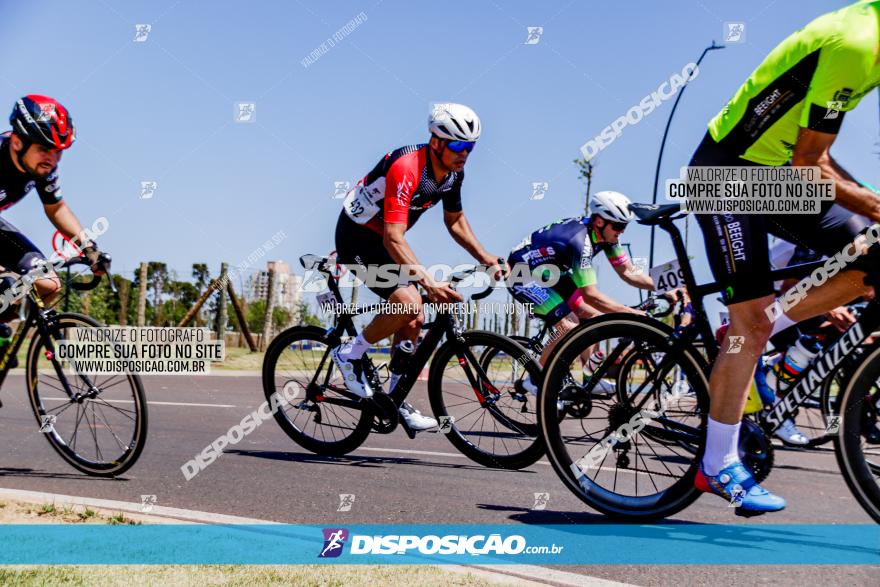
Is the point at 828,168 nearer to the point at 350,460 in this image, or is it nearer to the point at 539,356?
the point at 350,460

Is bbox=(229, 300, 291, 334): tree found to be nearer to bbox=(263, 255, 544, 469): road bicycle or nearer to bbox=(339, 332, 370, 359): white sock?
bbox=(263, 255, 544, 469): road bicycle

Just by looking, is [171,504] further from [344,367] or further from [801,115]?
[801,115]

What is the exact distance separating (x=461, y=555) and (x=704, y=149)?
7.09ft

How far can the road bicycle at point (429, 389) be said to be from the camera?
5.55 metres

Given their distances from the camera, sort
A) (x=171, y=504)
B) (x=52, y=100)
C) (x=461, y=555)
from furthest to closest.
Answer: (x=52, y=100), (x=171, y=504), (x=461, y=555)

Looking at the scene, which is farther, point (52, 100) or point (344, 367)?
point (344, 367)

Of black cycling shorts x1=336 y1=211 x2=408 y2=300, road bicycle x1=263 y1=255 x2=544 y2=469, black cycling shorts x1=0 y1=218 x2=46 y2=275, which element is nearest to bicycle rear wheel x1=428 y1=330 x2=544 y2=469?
road bicycle x1=263 y1=255 x2=544 y2=469

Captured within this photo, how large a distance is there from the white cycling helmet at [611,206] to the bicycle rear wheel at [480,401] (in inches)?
86.2

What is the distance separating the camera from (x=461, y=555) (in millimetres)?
3488

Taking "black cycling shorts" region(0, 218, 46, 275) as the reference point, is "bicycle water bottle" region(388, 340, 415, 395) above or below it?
below

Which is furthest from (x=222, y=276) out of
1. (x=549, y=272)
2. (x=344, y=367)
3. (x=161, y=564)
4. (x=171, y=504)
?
(x=161, y=564)

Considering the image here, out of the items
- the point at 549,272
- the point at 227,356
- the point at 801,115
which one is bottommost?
the point at 227,356

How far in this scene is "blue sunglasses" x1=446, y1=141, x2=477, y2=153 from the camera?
5316 mm

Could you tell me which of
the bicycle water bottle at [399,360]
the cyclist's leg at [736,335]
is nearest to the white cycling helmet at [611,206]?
the bicycle water bottle at [399,360]
